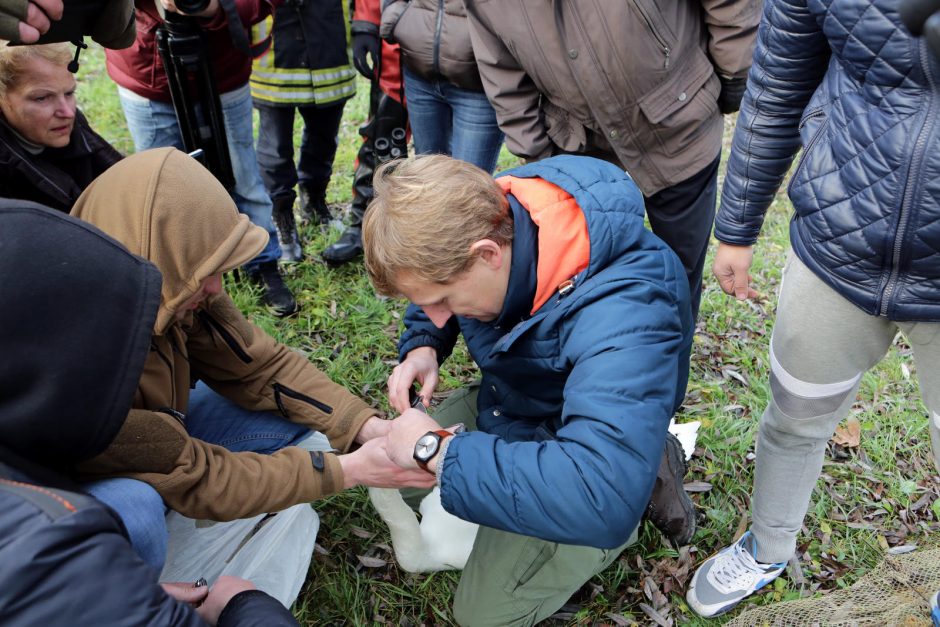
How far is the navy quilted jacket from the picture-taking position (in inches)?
65.6

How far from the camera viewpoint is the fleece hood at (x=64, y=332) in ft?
4.24

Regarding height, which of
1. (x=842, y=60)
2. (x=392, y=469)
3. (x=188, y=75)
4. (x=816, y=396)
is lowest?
(x=392, y=469)

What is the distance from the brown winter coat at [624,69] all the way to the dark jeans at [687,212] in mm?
68

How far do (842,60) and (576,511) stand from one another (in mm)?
1187

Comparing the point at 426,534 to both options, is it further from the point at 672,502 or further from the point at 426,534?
the point at 672,502

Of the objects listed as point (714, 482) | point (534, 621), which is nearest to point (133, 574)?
point (534, 621)

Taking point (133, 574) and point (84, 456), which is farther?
point (84, 456)

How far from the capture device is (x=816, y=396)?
1999mm

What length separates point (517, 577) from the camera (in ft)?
7.61

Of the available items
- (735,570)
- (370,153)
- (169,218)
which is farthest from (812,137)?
(370,153)

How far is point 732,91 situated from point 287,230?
8.47ft

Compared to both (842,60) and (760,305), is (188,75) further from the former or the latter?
(760,305)

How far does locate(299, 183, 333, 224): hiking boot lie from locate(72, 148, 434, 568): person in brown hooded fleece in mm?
2303

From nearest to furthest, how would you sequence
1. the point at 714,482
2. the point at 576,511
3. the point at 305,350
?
the point at 576,511 → the point at 714,482 → the point at 305,350
